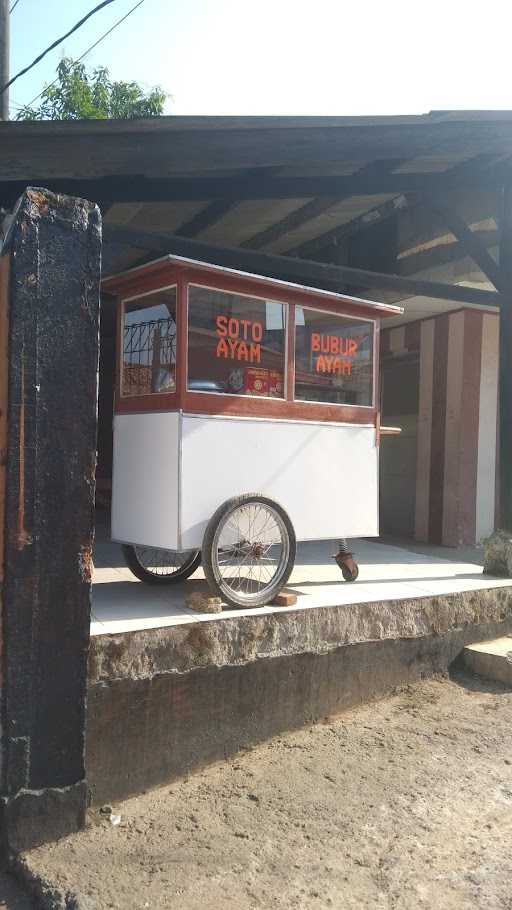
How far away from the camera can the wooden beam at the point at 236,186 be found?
4.81m

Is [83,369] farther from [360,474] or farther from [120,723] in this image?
[360,474]

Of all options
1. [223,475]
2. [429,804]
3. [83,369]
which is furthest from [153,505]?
[429,804]

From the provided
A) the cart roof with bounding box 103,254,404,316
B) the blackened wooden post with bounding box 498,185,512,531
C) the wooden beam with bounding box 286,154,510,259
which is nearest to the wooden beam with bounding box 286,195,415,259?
the wooden beam with bounding box 286,154,510,259

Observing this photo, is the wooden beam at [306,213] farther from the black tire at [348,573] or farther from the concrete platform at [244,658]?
the concrete platform at [244,658]

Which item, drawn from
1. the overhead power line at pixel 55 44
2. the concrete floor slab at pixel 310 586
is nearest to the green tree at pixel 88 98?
the overhead power line at pixel 55 44

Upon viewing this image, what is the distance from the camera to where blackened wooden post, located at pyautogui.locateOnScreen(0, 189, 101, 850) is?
9.72 ft

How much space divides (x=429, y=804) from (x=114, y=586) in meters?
2.32

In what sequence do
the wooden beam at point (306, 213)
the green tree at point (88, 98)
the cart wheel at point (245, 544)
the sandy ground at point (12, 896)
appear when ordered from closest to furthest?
the sandy ground at point (12, 896) < the cart wheel at point (245, 544) < the wooden beam at point (306, 213) < the green tree at point (88, 98)

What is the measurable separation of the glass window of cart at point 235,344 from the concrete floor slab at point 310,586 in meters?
1.27

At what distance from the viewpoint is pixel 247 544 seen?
4.23 meters

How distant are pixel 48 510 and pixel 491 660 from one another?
3317mm

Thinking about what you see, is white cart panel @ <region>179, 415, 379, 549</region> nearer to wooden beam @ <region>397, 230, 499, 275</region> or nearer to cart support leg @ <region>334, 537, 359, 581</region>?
cart support leg @ <region>334, 537, 359, 581</region>

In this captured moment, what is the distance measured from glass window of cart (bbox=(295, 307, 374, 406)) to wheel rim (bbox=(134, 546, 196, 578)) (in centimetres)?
141

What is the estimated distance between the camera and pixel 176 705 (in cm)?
363
